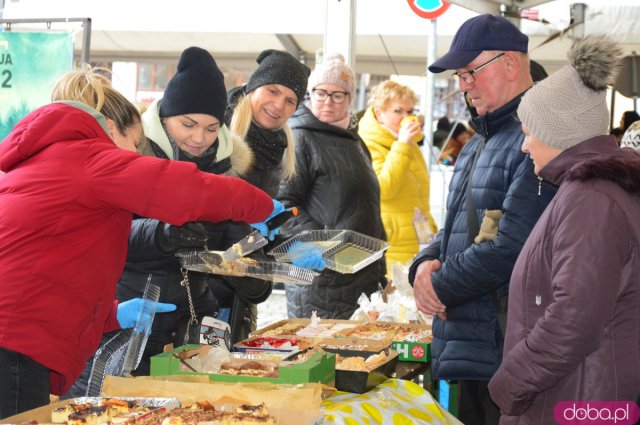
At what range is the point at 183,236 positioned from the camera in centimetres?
235

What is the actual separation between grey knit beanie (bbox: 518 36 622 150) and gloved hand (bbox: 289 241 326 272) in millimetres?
750

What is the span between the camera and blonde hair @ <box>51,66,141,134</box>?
228 cm

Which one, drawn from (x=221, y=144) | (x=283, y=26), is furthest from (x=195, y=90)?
(x=283, y=26)

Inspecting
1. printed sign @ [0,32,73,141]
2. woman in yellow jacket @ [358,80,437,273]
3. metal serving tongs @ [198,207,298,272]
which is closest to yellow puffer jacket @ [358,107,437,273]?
woman in yellow jacket @ [358,80,437,273]

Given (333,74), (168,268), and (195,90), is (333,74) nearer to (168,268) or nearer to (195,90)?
(195,90)

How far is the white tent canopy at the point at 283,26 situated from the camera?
6301mm

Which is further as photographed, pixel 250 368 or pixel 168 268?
pixel 168 268

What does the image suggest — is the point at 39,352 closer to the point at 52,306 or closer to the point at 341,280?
the point at 52,306

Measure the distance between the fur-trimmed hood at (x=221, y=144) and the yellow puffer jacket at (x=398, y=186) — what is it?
172 centimetres

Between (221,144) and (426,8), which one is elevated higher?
(426,8)

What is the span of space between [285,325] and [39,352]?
4.29ft

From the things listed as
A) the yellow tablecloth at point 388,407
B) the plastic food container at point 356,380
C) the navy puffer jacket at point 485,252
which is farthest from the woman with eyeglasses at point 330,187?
the plastic food container at point 356,380

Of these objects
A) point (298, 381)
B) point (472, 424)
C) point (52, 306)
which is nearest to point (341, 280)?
point (472, 424)

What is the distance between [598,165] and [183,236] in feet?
3.66
